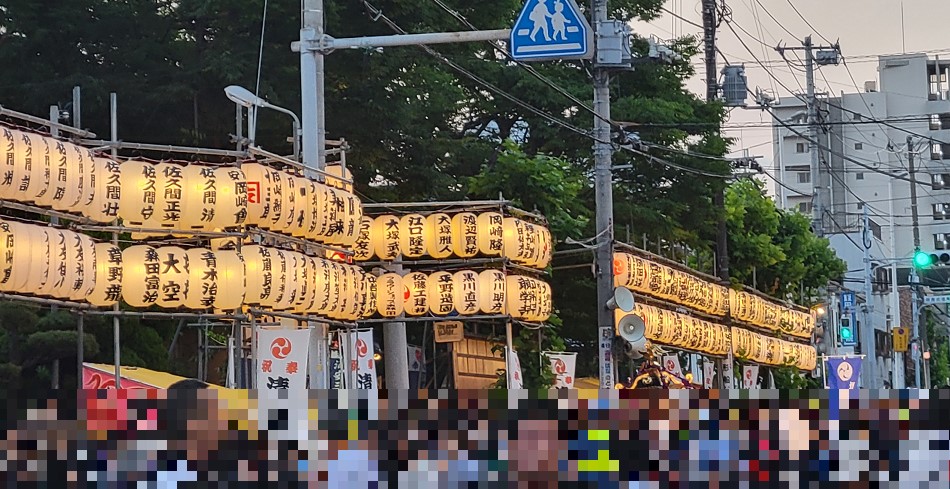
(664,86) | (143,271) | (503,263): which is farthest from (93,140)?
(664,86)

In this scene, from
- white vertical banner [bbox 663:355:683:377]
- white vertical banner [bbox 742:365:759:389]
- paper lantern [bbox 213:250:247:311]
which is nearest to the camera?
paper lantern [bbox 213:250:247:311]

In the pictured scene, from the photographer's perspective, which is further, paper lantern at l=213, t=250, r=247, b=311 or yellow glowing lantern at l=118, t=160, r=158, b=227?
paper lantern at l=213, t=250, r=247, b=311

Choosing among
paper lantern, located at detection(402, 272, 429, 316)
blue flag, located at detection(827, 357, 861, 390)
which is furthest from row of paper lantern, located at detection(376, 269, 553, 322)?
blue flag, located at detection(827, 357, 861, 390)

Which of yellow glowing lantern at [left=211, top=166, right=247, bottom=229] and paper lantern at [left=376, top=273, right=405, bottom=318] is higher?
yellow glowing lantern at [left=211, top=166, right=247, bottom=229]

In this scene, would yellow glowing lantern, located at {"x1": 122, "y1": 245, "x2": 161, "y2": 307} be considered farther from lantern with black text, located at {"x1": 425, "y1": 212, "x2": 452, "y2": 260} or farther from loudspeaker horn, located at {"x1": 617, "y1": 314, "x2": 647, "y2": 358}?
loudspeaker horn, located at {"x1": 617, "y1": 314, "x2": 647, "y2": 358}

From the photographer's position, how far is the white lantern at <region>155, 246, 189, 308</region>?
57.5 ft

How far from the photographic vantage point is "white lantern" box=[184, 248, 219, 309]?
17766mm

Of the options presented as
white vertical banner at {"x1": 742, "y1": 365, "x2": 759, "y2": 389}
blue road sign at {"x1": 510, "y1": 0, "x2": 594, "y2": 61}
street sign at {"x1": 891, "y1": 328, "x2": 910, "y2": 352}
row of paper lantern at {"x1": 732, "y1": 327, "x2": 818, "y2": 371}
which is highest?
blue road sign at {"x1": 510, "y1": 0, "x2": 594, "y2": 61}

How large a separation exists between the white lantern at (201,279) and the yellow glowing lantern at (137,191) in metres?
0.97

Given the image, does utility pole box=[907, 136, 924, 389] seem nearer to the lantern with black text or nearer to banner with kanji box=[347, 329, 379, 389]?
the lantern with black text

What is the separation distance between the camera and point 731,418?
8898 millimetres

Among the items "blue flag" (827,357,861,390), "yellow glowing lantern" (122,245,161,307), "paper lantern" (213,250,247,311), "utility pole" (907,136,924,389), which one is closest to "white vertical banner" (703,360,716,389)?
"blue flag" (827,357,861,390)

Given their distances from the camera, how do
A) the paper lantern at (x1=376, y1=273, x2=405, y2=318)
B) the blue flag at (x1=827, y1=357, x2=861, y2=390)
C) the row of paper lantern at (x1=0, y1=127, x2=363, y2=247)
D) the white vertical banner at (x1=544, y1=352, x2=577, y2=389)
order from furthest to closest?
1. the blue flag at (x1=827, y1=357, x2=861, y2=390)
2. the white vertical banner at (x1=544, y1=352, x2=577, y2=389)
3. the paper lantern at (x1=376, y1=273, x2=405, y2=318)
4. the row of paper lantern at (x1=0, y1=127, x2=363, y2=247)

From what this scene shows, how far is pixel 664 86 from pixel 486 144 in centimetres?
669
